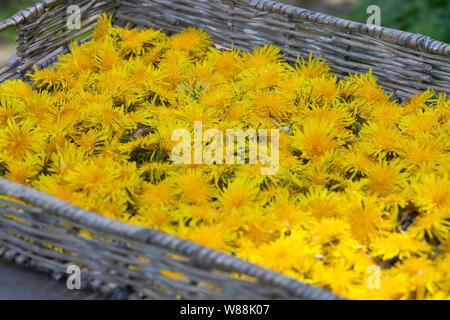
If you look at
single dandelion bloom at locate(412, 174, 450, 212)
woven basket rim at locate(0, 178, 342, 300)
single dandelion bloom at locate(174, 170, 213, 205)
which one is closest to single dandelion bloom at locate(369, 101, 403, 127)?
single dandelion bloom at locate(412, 174, 450, 212)

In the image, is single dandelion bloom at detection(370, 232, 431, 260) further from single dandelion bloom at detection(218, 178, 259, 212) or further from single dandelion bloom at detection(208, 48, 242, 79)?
single dandelion bloom at detection(208, 48, 242, 79)

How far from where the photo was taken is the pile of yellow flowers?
1463mm

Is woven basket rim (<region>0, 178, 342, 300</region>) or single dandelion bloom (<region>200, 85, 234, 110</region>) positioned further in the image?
single dandelion bloom (<region>200, 85, 234, 110</region>)

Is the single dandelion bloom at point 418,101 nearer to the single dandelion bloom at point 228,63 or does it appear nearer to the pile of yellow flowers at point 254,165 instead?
the pile of yellow flowers at point 254,165

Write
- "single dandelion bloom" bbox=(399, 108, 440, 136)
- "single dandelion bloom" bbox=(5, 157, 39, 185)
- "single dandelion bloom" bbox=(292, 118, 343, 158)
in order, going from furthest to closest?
"single dandelion bloom" bbox=(399, 108, 440, 136), "single dandelion bloom" bbox=(292, 118, 343, 158), "single dandelion bloom" bbox=(5, 157, 39, 185)

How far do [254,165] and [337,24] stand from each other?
79 cm

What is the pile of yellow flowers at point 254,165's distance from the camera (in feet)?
4.80

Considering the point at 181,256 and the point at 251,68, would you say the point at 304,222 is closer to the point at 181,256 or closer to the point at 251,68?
the point at 181,256

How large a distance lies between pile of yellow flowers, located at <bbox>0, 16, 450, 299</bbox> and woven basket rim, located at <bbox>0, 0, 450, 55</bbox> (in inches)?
5.8

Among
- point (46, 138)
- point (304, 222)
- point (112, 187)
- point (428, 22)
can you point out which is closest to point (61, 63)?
point (46, 138)

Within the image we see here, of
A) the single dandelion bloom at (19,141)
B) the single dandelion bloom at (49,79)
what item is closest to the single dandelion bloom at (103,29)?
the single dandelion bloom at (49,79)

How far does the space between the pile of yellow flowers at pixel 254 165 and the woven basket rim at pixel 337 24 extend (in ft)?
0.49

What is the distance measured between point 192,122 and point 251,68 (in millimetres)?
456

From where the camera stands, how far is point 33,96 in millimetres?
2031
